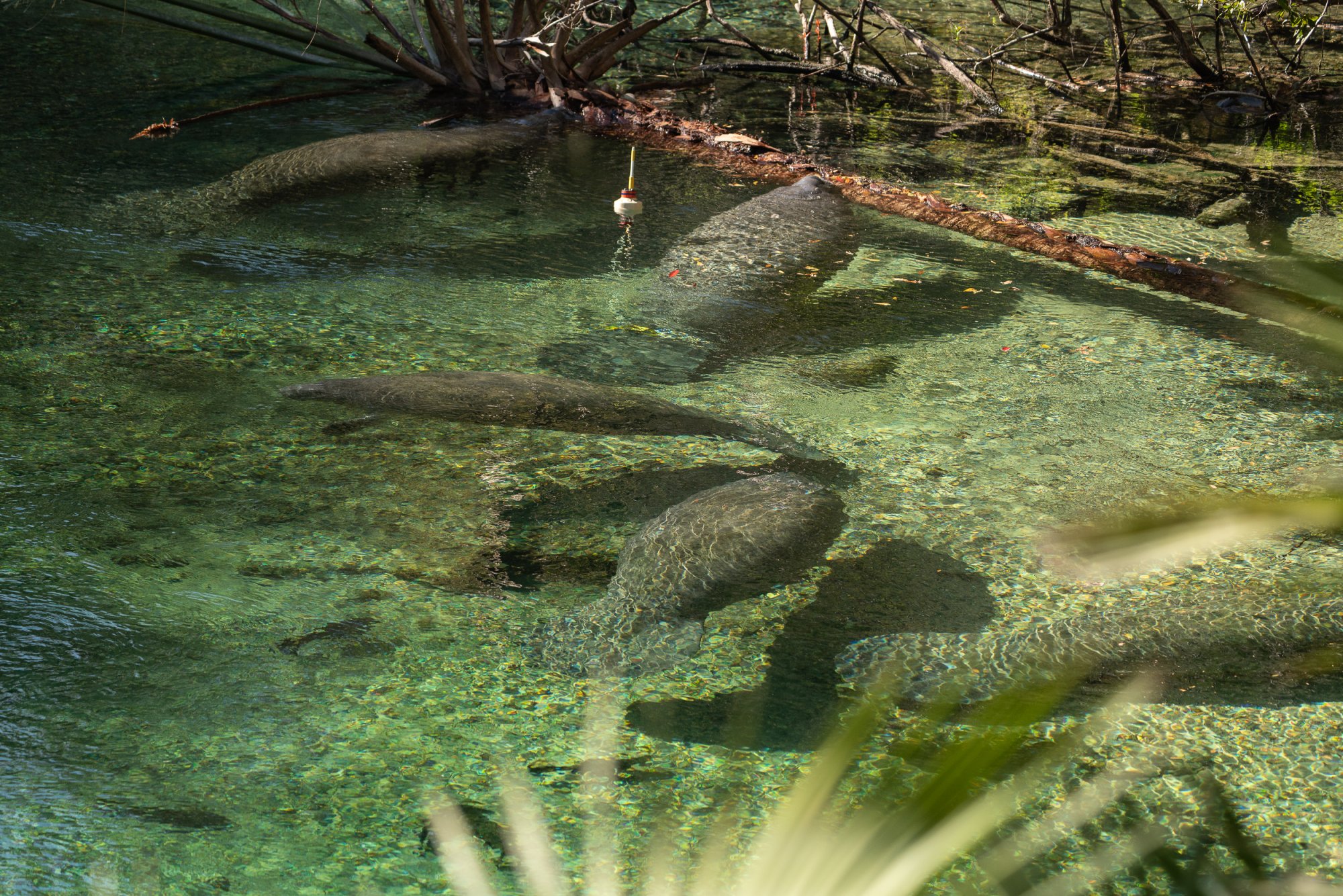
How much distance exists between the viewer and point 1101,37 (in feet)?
43.1

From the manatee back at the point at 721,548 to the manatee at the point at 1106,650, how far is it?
0.40 meters

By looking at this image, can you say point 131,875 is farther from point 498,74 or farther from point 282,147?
point 498,74

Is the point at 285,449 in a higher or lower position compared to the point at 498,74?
lower

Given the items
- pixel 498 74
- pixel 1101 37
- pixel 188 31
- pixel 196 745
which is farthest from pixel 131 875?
pixel 1101 37

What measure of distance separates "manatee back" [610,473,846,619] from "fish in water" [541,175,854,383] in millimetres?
1406

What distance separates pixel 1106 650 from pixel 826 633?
0.76 metres

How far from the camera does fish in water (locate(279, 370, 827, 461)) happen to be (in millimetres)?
4426

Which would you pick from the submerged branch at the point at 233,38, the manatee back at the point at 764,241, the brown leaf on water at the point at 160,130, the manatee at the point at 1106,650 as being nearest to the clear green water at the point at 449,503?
the manatee at the point at 1106,650

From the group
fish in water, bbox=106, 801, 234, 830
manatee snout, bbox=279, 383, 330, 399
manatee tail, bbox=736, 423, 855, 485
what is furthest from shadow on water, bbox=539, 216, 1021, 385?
fish in water, bbox=106, 801, 234, 830

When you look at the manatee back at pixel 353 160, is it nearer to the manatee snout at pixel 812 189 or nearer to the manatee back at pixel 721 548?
the manatee snout at pixel 812 189

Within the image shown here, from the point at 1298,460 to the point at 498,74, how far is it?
25.9 feet

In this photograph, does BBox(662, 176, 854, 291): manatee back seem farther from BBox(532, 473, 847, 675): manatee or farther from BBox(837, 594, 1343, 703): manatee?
BBox(837, 594, 1343, 703): manatee

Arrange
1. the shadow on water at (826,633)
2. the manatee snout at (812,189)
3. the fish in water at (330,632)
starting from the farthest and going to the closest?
the manatee snout at (812,189) < the fish in water at (330,632) < the shadow on water at (826,633)

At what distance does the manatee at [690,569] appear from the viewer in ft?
10.4
